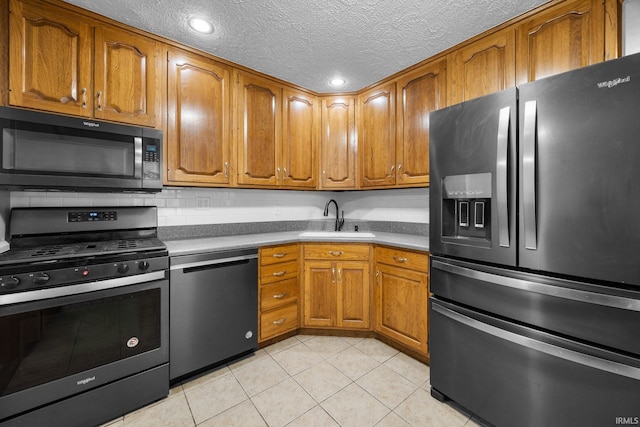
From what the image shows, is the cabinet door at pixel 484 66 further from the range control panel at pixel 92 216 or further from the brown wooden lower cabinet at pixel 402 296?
the range control panel at pixel 92 216

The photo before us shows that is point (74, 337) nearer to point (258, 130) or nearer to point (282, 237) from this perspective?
point (282, 237)

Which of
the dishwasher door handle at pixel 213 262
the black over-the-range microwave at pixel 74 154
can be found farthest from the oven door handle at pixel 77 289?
the black over-the-range microwave at pixel 74 154

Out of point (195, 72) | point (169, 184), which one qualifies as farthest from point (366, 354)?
point (195, 72)

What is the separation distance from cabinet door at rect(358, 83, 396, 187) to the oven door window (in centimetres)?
201

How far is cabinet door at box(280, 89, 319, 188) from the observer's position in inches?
104

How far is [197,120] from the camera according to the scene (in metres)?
2.13

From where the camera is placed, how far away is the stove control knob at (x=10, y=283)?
125 centimetres

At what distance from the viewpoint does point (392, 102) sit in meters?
2.48

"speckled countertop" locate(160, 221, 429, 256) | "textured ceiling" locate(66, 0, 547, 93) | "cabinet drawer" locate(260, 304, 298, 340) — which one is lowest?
"cabinet drawer" locate(260, 304, 298, 340)

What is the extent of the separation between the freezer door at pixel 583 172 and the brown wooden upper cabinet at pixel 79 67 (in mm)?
2316

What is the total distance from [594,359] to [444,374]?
73cm

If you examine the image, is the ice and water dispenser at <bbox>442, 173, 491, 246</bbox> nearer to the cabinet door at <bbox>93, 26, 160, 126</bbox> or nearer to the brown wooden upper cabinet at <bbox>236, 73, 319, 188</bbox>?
the brown wooden upper cabinet at <bbox>236, 73, 319, 188</bbox>

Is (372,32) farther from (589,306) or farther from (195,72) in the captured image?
(589,306)

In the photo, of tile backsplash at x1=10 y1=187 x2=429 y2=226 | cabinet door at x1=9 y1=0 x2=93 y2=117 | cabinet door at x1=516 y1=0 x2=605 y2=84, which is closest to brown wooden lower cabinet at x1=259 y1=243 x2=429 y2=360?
tile backsplash at x1=10 y1=187 x2=429 y2=226
